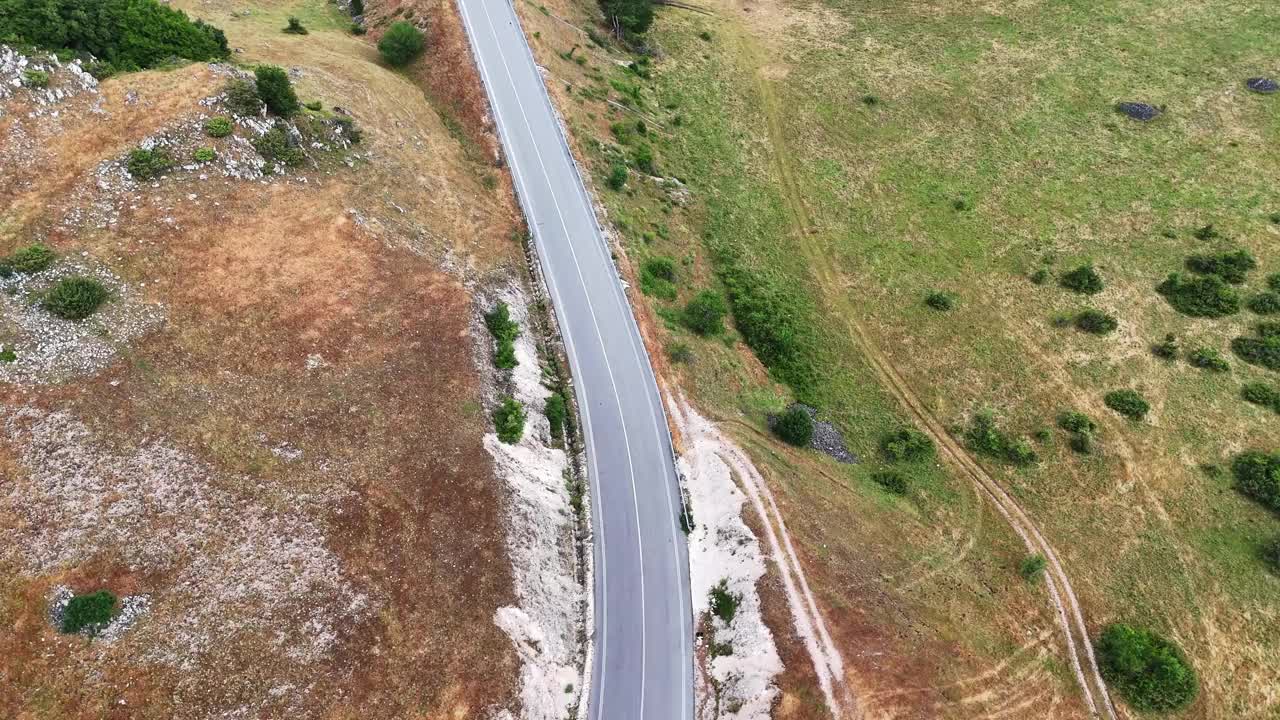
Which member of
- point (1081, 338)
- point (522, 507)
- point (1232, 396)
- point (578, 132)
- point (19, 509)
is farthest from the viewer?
point (578, 132)

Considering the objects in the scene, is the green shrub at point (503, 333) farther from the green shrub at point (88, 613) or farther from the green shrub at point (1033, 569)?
the green shrub at point (1033, 569)

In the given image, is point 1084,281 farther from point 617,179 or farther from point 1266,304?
point 617,179

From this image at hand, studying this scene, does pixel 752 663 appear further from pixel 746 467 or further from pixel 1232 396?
pixel 1232 396

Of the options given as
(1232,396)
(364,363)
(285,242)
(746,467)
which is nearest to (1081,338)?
(1232,396)

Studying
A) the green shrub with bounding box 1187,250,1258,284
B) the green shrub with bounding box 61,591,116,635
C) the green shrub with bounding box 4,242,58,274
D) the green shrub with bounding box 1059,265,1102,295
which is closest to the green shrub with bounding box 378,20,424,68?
the green shrub with bounding box 4,242,58,274

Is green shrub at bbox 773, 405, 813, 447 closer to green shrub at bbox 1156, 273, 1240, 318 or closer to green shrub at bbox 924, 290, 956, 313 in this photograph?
green shrub at bbox 924, 290, 956, 313

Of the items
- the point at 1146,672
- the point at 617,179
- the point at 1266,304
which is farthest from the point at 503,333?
the point at 1266,304
